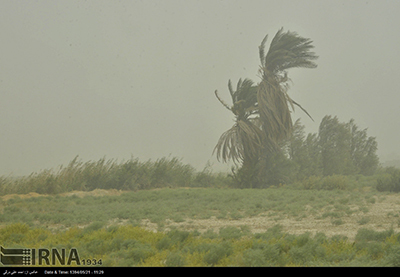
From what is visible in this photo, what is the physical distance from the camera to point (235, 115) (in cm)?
1891

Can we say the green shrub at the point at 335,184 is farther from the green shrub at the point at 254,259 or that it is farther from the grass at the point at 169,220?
the green shrub at the point at 254,259

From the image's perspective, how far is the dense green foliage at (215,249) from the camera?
4418 mm

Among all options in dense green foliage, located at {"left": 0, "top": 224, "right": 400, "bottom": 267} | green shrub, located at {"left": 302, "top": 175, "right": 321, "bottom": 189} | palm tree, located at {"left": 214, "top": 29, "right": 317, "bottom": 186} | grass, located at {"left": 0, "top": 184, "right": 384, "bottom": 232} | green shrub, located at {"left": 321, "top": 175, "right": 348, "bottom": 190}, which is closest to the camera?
dense green foliage, located at {"left": 0, "top": 224, "right": 400, "bottom": 267}

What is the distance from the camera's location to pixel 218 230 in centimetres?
715

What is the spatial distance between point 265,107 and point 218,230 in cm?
1211

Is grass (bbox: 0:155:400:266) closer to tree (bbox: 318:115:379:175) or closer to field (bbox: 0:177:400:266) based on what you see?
field (bbox: 0:177:400:266)

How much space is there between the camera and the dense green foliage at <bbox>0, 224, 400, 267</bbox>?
442 centimetres

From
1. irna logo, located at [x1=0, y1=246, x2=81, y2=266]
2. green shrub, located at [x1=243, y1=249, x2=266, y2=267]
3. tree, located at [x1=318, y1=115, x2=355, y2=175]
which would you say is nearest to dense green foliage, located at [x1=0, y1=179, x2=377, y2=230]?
irna logo, located at [x1=0, y1=246, x2=81, y2=266]

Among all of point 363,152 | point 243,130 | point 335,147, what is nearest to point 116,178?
point 243,130

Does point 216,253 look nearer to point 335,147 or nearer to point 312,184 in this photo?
point 312,184

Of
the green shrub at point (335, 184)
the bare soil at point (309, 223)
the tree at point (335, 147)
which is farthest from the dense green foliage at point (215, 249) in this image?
the tree at point (335, 147)

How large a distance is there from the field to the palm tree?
6.00 m
